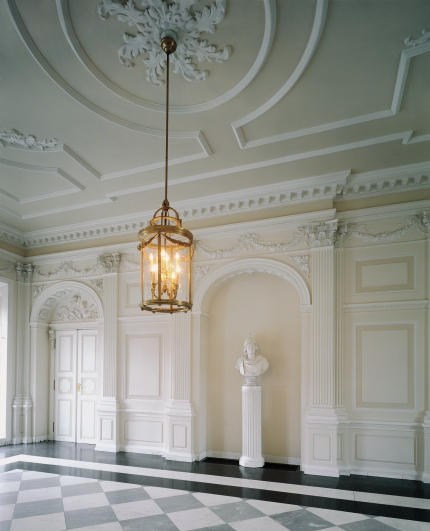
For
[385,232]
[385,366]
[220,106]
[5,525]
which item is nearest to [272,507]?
[385,366]

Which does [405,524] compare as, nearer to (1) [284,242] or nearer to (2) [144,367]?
(1) [284,242]

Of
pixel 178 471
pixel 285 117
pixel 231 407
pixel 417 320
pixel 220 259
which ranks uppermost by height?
pixel 285 117

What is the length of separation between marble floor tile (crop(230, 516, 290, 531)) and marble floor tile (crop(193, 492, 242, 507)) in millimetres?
610

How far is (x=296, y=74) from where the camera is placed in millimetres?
4113

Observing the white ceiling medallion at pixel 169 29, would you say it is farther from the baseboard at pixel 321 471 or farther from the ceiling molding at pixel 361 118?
the baseboard at pixel 321 471

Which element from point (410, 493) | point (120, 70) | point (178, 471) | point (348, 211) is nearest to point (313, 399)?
point (410, 493)

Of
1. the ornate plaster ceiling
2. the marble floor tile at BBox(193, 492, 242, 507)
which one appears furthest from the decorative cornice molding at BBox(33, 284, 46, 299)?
the marble floor tile at BBox(193, 492, 242, 507)

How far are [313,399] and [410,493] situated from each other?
5.16ft

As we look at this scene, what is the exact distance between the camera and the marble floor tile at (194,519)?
436 centimetres

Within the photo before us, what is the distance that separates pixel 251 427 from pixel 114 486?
2.07 m

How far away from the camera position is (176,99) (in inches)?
179

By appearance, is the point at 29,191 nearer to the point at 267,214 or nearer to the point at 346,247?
the point at 267,214

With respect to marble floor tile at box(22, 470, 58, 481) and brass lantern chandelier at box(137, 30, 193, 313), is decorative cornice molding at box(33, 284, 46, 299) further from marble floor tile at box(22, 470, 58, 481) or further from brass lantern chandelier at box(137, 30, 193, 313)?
brass lantern chandelier at box(137, 30, 193, 313)

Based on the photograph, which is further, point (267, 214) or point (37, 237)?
point (37, 237)
